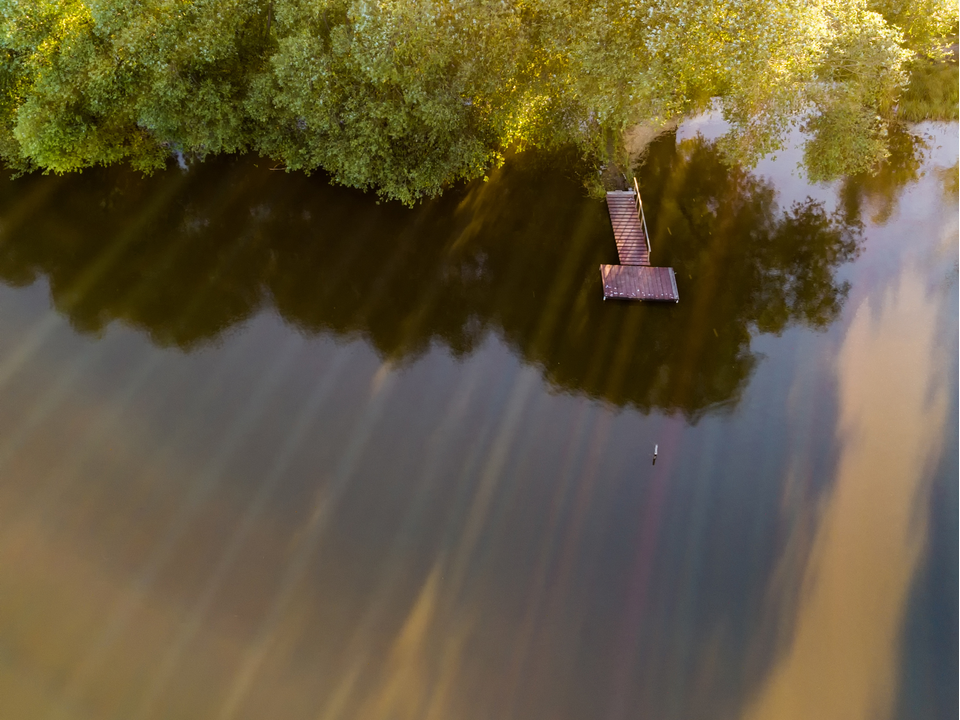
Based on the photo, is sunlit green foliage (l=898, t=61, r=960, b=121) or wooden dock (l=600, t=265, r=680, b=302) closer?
wooden dock (l=600, t=265, r=680, b=302)

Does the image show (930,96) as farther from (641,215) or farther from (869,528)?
(869,528)

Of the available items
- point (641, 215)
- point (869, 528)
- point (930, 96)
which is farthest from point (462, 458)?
point (930, 96)

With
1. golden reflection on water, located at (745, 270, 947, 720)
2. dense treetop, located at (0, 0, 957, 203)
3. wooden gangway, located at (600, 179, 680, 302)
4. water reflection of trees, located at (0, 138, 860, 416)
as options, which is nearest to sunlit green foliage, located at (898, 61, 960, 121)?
dense treetop, located at (0, 0, 957, 203)

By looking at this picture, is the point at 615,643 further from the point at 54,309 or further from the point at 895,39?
the point at 895,39

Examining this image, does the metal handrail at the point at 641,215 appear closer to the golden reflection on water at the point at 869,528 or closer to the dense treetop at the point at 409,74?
the dense treetop at the point at 409,74

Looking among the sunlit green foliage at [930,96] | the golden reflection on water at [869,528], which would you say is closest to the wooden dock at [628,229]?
the golden reflection on water at [869,528]

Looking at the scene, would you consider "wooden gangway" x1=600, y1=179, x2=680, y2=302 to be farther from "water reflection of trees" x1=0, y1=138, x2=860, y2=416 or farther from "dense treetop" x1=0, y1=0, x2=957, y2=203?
"dense treetop" x1=0, y1=0, x2=957, y2=203

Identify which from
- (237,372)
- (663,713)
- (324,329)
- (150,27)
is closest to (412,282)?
(324,329)

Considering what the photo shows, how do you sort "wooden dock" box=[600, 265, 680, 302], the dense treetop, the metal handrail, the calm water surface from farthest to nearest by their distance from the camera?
the metal handrail < "wooden dock" box=[600, 265, 680, 302] < the dense treetop < the calm water surface
